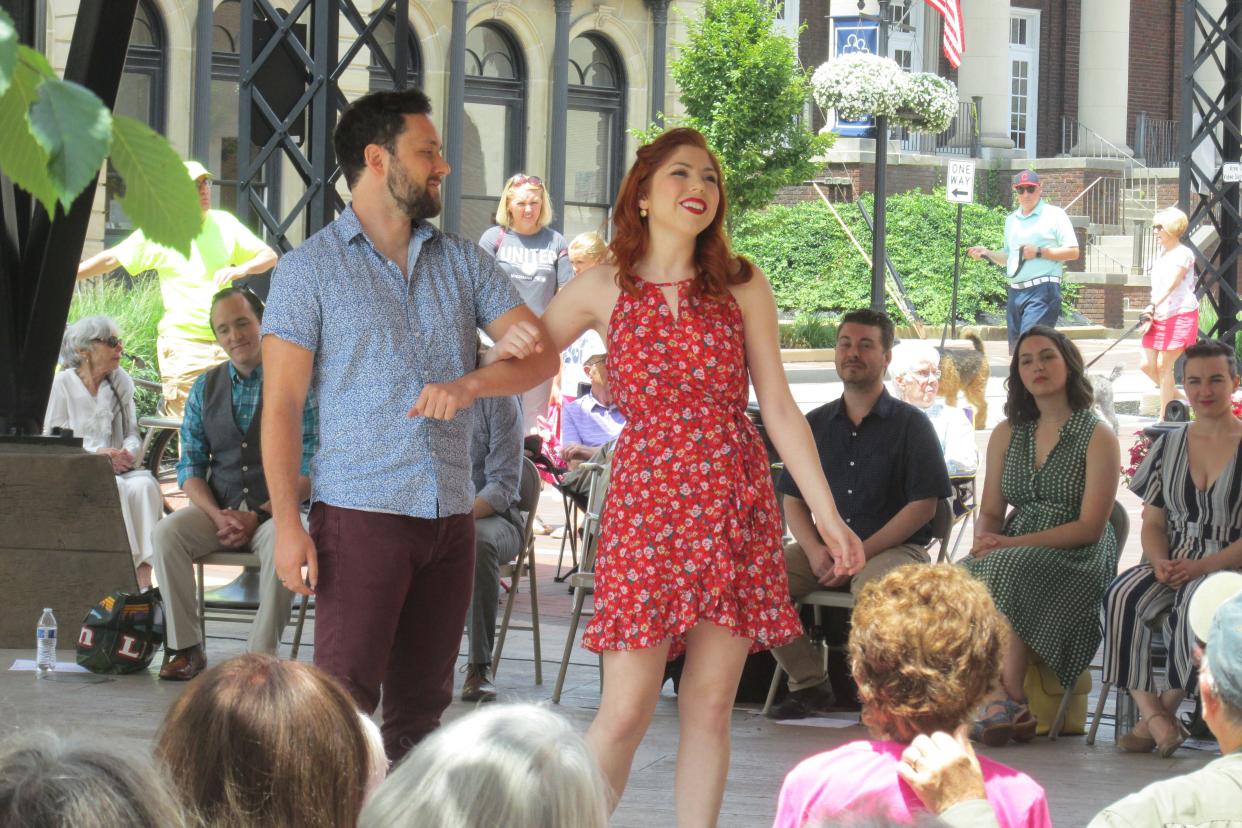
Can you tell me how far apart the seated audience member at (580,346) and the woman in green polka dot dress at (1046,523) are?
138 inches

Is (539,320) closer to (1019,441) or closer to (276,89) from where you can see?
(1019,441)

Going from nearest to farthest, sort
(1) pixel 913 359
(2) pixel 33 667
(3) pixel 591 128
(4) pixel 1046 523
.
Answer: (4) pixel 1046 523, (2) pixel 33 667, (1) pixel 913 359, (3) pixel 591 128

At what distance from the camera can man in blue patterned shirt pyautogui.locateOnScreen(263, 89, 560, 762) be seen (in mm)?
4070

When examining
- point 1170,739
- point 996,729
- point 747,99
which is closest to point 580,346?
point 996,729

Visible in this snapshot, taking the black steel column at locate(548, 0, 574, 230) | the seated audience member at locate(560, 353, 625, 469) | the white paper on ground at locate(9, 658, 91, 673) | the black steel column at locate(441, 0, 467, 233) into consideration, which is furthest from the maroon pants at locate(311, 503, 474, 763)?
the black steel column at locate(548, 0, 574, 230)

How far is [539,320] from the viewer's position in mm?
4320

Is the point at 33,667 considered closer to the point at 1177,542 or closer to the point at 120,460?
the point at 120,460

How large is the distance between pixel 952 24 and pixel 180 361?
18054 mm

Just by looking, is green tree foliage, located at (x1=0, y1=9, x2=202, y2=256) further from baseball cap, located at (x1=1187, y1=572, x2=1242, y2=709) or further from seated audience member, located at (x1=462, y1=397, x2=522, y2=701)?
seated audience member, located at (x1=462, y1=397, x2=522, y2=701)

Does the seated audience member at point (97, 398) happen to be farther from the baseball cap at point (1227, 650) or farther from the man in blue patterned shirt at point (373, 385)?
the baseball cap at point (1227, 650)

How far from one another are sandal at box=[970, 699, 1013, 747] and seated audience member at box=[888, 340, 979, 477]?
2.42 meters

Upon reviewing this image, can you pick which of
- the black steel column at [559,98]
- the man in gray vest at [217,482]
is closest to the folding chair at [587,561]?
the man in gray vest at [217,482]

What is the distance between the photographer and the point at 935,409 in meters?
8.80

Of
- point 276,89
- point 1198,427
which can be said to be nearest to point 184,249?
point 1198,427
